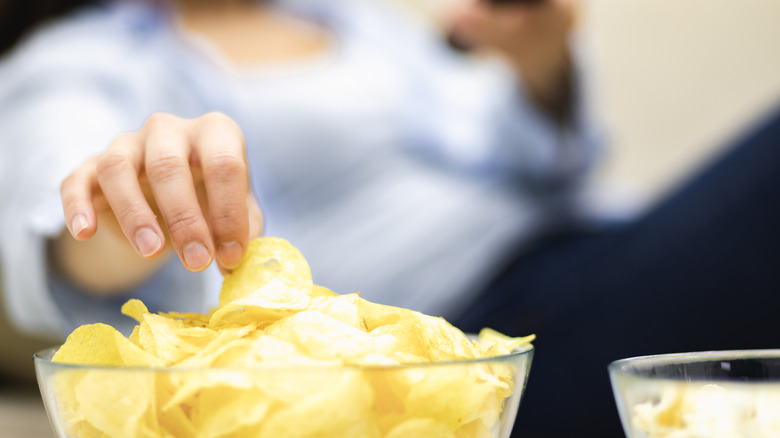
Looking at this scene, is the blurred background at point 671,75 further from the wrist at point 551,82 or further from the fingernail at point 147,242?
the fingernail at point 147,242

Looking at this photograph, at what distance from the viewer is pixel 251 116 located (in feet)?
3.13

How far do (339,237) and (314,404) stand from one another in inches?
32.0

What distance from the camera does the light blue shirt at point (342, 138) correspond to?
75 centimetres

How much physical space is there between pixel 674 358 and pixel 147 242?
0.74ft

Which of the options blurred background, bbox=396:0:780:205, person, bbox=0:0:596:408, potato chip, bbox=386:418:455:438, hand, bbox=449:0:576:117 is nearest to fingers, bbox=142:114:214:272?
Answer: potato chip, bbox=386:418:455:438

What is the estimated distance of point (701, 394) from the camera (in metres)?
0.25

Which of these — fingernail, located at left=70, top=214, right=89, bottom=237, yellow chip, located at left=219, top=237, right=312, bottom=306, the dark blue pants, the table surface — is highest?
fingernail, located at left=70, top=214, right=89, bottom=237

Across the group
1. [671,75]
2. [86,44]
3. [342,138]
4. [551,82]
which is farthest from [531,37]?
[671,75]

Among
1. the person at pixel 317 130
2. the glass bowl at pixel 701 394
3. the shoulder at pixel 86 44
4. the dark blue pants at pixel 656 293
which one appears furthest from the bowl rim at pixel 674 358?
the shoulder at pixel 86 44

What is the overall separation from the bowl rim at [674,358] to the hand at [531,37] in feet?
1.87

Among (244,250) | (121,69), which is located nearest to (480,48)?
(121,69)

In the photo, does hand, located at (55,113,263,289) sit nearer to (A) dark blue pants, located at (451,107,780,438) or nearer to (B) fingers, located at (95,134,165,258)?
(B) fingers, located at (95,134,165,258)

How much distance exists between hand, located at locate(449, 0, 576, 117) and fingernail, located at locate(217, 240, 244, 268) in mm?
546

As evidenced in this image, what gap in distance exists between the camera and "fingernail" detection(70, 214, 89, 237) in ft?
0.91
